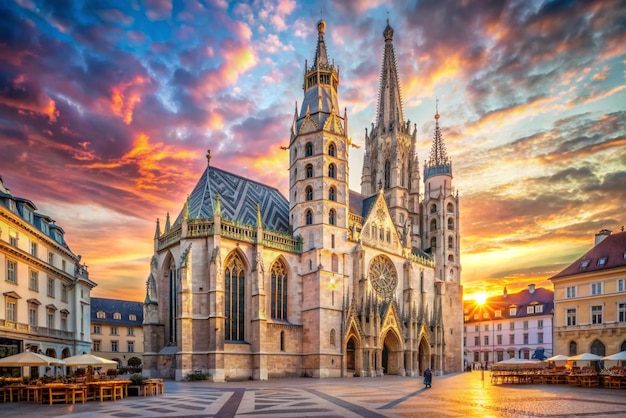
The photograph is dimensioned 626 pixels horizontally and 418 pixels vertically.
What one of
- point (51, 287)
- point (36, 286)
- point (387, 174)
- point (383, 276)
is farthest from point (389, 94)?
point (36, 286)

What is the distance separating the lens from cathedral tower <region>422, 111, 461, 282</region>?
67812 mm

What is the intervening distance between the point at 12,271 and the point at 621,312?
54333mm

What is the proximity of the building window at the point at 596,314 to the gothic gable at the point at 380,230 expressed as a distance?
21.0m

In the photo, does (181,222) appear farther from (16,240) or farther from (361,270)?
(361,270)

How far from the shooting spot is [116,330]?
249 ft

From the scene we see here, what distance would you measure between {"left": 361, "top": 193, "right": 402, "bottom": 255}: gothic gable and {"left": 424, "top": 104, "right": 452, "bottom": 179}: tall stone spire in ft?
61.8

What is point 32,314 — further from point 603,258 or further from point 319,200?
point 603,258

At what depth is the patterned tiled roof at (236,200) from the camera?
151 ft

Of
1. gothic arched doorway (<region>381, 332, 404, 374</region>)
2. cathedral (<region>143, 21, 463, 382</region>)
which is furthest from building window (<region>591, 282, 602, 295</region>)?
gothic arched doorway (<region>381, 332, 404, 374</region>)

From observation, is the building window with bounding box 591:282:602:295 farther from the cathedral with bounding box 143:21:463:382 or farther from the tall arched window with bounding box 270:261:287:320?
the tall arched window with bounding box 270:261:287:320

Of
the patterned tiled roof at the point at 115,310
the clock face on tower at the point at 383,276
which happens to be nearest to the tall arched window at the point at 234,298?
the clock face on tower at the point at 383,276

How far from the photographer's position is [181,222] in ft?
147

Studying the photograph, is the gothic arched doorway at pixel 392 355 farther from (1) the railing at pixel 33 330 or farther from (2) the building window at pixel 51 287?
(2) the building window at pixel 51 287

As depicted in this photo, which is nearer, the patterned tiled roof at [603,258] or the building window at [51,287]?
the building window at [51,287]
